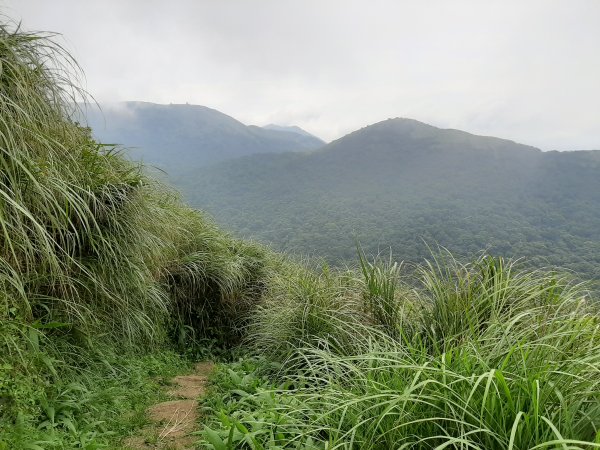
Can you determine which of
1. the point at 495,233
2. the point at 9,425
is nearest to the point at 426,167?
the point at 495,233

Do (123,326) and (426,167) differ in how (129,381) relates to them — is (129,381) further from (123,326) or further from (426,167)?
(426,167)

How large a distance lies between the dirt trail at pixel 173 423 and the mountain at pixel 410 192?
36.3 ft

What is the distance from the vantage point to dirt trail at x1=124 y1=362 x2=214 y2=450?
2.01m

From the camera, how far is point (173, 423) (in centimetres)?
229

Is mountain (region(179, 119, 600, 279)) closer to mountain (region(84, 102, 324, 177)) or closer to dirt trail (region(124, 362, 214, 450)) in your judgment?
dirt trail (region(124, 362, 214, 450))

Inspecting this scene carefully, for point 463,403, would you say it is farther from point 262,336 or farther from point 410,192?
point 410,192

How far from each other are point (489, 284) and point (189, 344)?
11.4ft

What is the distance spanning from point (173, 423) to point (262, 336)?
1.64 metres

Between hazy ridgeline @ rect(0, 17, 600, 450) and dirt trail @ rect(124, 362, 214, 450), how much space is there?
0.39 ft

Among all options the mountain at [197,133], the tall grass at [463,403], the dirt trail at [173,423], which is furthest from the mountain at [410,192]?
the mountain at [197,133]

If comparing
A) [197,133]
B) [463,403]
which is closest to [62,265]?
[463,403]

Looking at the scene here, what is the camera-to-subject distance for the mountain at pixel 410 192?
23234 millimetres

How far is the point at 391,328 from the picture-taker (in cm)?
303

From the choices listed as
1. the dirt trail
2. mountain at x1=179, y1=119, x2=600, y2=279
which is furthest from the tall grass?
mountain at x1=179, y1=119, x2=600, y2=279
